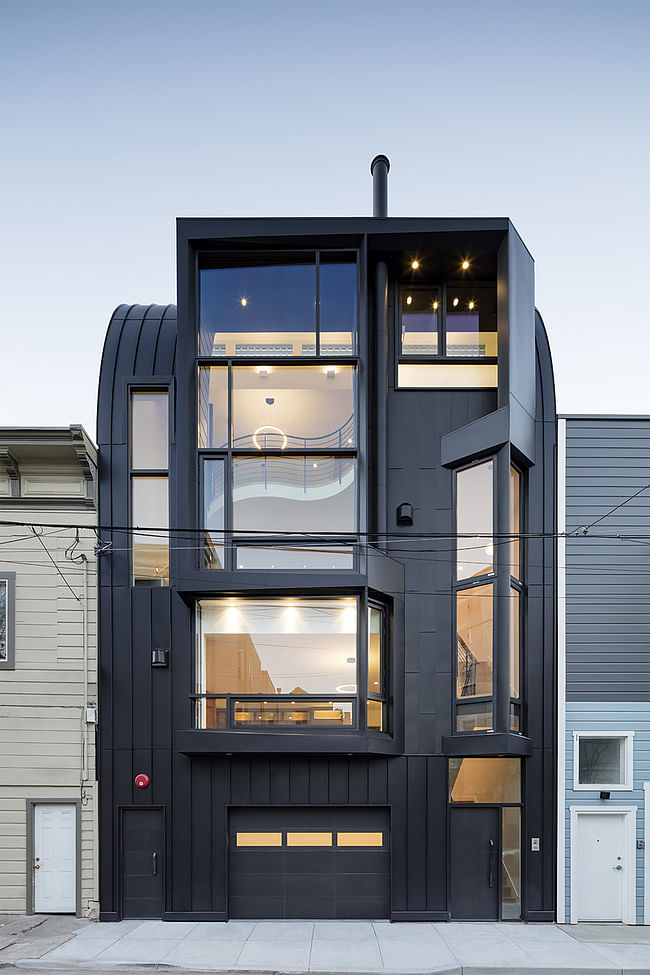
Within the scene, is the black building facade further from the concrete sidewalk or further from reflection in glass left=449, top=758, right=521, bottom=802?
the concrete sidewalk

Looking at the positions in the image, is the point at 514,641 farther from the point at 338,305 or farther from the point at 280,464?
the point at 338,305

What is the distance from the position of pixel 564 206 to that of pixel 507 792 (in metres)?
15.7

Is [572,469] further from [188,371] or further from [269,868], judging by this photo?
[269,868]

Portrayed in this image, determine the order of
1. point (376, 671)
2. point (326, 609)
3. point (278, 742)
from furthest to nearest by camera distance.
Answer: point (376, 671) < point (326, 609) < point (278, 742)

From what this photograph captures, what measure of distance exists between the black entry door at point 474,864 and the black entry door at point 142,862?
4709mm

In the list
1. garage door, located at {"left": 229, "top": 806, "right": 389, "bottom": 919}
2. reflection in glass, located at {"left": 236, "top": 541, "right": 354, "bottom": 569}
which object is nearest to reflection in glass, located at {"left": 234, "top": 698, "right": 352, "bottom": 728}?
garage door, located at {"left": 229, "top": 806, "right": 389, "bottom": 919}

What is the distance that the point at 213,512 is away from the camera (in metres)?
10.4

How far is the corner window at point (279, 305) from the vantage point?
1060 centimetres

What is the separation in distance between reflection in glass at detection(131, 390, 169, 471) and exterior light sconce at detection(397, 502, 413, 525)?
4.13m

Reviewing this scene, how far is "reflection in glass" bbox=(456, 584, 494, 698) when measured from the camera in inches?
403

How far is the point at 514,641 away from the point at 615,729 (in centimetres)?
220

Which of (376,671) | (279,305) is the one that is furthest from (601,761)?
(279,305)

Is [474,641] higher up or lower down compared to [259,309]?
lower down

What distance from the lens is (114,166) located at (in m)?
17.1
